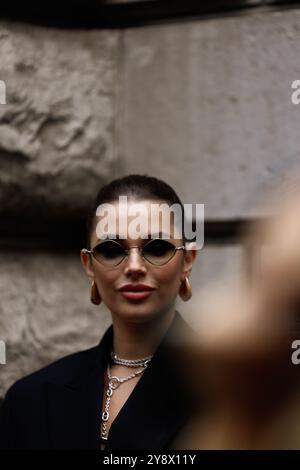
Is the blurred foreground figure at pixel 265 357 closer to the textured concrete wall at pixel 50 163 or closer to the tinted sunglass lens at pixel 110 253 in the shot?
the tinted sunglass lens at pixel 110 253

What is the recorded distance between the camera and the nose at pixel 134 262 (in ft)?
2.77

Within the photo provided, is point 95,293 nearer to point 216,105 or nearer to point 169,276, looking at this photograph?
point 169,276

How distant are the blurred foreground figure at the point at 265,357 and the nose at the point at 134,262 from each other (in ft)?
0.34

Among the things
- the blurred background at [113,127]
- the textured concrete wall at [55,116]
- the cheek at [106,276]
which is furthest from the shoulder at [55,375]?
the textured concrete wall at [55,116]

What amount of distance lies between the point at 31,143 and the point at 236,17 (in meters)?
0.36

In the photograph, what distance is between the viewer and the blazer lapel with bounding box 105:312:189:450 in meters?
0.83

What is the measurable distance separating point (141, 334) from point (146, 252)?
94 mm

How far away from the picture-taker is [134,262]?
85 centimetres

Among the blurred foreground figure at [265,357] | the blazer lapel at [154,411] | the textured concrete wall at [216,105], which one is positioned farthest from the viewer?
the textured concrete wall at [216,105]

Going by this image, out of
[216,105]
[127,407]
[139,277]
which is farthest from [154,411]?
[216,105]

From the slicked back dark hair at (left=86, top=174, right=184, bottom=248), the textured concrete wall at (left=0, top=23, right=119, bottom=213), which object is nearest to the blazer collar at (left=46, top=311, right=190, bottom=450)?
the slicked back dark hair at (left=86, top=174, right=184, bottom=248)

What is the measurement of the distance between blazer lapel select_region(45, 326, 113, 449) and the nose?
12 cm

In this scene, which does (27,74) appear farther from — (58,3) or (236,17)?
(236,17)

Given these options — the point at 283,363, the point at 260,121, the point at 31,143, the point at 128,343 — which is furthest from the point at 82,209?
the point at 283,363
